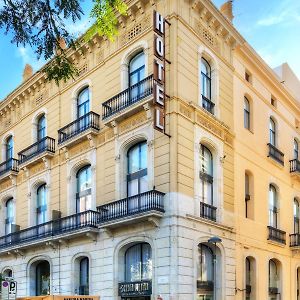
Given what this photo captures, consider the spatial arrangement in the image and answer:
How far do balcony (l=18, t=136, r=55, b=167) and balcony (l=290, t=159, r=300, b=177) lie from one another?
14.9 meters

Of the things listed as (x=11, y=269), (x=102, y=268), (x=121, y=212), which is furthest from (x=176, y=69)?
(x=11, y=269)

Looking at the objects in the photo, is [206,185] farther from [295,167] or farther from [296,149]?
[296,149]

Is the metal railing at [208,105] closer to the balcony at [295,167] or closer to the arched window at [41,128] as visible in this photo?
the balcony at [295,167]

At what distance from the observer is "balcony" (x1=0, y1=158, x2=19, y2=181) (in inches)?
1237

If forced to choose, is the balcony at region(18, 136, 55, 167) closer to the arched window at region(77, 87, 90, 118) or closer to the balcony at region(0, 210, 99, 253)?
the arched window at region(77, 87, 90, 118)

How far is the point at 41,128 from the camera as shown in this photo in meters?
30.6

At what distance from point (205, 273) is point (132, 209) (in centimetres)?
449

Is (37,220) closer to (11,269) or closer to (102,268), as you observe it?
(11,269)

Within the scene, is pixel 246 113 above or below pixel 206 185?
above

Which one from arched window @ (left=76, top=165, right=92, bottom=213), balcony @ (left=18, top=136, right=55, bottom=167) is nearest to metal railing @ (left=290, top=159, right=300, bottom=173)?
arched window @ (left=76, top=165, right=92, bottom=213)

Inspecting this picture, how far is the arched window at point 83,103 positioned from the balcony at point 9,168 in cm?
662

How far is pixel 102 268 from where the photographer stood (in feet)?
75.2

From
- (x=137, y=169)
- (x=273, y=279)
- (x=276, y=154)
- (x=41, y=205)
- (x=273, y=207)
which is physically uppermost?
(x=276, y=154)

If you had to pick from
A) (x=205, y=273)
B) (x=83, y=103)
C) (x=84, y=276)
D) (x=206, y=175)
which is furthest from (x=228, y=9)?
(x=84, y=276)
